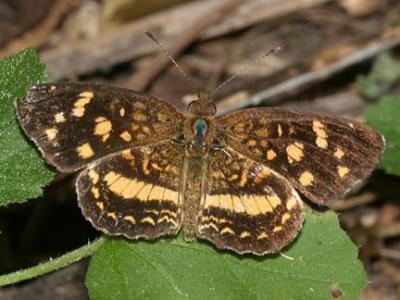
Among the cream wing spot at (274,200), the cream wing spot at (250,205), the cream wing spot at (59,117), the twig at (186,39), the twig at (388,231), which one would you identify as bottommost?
the twig at (388,231)

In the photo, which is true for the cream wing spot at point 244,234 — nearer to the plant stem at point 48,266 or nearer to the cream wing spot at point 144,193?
the cream wing spot at point 144,193

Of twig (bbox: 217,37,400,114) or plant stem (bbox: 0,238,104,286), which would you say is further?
twig (bbox: 217,37,400,114)

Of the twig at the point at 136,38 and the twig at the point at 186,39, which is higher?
the twig at the point at 136,38

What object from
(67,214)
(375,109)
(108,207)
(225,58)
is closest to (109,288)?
(108,207)

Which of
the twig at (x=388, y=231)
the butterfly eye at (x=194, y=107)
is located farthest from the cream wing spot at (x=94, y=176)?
the twig at (x=388, y=231)

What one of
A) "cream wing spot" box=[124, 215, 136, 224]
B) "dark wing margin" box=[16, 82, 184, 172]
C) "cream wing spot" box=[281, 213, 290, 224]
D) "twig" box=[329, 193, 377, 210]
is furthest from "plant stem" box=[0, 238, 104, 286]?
"twig" box=[329, 193, 377, 210]

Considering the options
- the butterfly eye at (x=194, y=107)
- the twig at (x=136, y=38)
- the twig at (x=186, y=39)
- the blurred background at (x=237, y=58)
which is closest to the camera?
the butterfly eye at (x=194, y=107)

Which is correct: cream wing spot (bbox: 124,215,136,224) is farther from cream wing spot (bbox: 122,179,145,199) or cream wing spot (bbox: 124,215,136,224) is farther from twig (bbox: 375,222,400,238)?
twig (bbox: 375,222,400,238)
